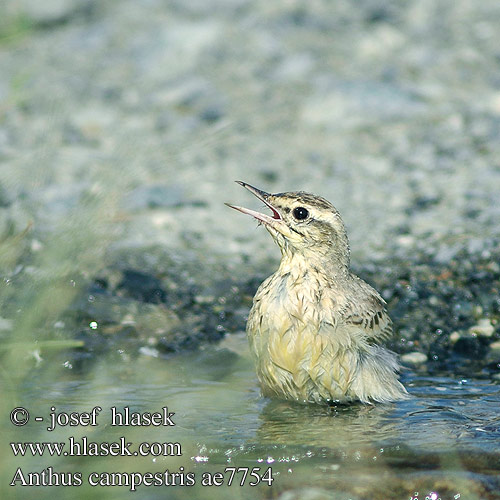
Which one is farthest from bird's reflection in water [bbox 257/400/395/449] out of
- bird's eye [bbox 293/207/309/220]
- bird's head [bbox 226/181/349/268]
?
bird's eye [bbox 293/207/309/220]

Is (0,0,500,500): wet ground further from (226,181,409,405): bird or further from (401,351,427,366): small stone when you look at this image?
(226,181,409,405): bird

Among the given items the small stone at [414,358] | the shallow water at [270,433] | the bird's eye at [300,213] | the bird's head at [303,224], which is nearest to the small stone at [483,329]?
the small stone at [414,358]

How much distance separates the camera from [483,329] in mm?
7180

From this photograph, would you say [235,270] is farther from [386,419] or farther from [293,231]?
[386,419]

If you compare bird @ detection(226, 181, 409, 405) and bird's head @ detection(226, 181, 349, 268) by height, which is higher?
bird's head @ detection(226, 181, 349, 268)

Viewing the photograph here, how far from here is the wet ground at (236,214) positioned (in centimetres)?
450

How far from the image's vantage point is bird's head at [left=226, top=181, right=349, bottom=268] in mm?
6520

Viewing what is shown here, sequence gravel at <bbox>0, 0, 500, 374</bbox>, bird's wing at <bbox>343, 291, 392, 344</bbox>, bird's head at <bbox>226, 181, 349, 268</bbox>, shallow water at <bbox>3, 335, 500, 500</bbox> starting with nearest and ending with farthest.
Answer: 1. shallow water at <bbox>3, 335, 500, 500</bbox>
2. bird's wing at <bbox>343, 291, 392, 344</bbox>
3. bird's head at <bbox>226, 181, 349, 268</bbox>
4. gravel at <bbox>0, 0, 500, 374</bbox>

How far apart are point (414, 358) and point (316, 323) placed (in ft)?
3.97

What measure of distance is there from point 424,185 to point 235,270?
2701 millimetres

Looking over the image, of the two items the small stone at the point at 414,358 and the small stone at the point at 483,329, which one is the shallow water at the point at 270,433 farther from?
the small stone at the point at 483,329

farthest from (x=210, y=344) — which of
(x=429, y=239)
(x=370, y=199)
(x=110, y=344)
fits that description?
(x=370, y=199)

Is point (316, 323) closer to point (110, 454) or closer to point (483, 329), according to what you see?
point (483, 329)

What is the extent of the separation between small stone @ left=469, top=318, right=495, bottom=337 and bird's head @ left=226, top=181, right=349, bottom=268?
4.25 feet
